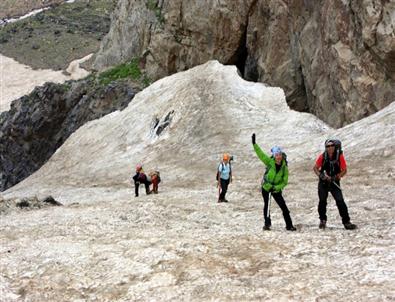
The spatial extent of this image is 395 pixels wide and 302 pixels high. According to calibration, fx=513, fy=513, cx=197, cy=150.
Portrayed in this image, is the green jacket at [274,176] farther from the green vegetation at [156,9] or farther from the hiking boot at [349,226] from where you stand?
the green vegetation at [156,9]

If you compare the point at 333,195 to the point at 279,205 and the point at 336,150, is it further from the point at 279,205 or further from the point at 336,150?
the point at 279,205

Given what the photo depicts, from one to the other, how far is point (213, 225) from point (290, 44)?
23895 mm

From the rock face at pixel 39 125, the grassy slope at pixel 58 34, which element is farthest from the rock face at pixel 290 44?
the grassy slope at pixel 58 34

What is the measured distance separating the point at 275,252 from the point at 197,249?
1.83m

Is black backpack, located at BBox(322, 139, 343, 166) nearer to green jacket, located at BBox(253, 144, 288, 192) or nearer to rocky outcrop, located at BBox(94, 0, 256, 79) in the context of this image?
green jacket, located at BBox(253, 144, 288, 192)

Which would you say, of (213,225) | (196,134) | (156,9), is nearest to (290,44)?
(196,134)

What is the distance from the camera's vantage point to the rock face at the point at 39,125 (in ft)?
159

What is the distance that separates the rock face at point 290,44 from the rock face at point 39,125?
22.8 ft

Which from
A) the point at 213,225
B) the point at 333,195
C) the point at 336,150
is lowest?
the point at 213,225

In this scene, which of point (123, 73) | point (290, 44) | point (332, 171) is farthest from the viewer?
point (123, 73)

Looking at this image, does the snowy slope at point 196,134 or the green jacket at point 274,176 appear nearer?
the green jacket at point 274,176

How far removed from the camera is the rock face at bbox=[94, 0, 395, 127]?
1008 inches

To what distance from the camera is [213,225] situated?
50.7ft

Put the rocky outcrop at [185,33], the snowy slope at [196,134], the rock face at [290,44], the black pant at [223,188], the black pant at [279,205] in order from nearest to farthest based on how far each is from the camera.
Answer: the black pant at [279,205] → the black pant at [223,188] → the rock face at [290,44] → the snowy slope at [196,134] → the rocky outcrop at [185,33]
